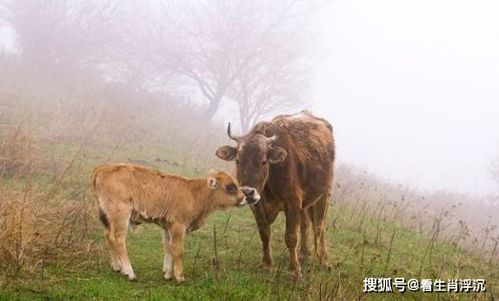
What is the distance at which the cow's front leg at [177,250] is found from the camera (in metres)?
6.18

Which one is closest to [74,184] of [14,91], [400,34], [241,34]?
[14,91]

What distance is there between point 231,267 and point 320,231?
63.2 inches

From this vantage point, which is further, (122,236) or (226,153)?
(226,153)

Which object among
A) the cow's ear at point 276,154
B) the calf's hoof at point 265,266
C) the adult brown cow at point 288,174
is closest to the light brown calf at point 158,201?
the adult brown cow at point 288,174

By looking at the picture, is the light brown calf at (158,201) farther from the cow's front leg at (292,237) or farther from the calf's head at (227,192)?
the cow's front leg at (292,237)

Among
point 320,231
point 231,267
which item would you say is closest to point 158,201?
point 231,267

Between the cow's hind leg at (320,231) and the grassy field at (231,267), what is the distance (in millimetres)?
193

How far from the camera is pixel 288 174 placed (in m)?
7.39

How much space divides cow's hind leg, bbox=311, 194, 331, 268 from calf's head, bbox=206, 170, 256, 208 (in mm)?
1816

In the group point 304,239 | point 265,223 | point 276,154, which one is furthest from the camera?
point 304,239

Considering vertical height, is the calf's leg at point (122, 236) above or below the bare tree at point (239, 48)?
below

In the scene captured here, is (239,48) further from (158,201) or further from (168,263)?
(168,263)

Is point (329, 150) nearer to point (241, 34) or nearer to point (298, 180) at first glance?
point (298, 180)

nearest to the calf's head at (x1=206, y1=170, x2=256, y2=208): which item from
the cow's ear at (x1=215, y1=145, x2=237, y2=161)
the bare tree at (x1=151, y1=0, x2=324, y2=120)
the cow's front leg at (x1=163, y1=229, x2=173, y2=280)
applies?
the cow's front leg at (x1=163, y1=229, x2=173, y2=280)
